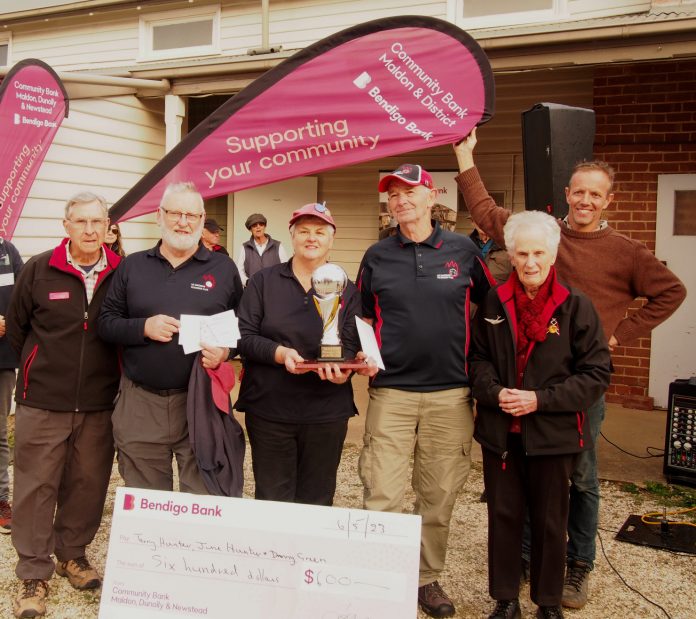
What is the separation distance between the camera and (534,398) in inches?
112

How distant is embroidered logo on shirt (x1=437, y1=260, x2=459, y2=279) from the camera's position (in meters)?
3.14

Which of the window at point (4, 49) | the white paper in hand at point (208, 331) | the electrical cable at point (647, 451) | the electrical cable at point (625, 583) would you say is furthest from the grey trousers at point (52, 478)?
the window at point (4, 49)

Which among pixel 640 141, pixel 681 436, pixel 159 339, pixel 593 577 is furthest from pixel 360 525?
pixel 640 141

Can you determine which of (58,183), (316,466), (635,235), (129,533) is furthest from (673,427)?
(58,183)

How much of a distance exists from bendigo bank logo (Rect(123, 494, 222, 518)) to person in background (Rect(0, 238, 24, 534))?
1.99 metres

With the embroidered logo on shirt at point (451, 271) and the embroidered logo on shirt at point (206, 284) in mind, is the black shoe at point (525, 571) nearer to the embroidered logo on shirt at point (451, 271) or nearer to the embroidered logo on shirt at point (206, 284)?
the embroidered logo on shirt at point (451, 271)

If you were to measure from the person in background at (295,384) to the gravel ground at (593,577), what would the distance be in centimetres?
91

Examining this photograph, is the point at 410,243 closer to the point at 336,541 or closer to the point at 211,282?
the point at 211,282

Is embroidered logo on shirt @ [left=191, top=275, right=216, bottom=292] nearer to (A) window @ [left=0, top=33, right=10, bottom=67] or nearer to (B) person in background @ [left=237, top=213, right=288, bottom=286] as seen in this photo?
(B) person in background @ [left=237, top=213, right=288, bottom=286]

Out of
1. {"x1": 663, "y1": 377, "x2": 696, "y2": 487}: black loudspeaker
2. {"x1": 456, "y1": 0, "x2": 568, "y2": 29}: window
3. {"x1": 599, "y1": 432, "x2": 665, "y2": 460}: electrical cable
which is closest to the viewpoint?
{"x1": 663, "y1": 377, "x2": 696, "y2": 487}: black loudspeaker

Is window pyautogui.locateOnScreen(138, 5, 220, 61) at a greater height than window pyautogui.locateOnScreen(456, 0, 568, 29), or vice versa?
window pyautogui.locateOnScreen(138, 5, 220, 61)

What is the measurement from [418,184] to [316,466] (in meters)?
1.39

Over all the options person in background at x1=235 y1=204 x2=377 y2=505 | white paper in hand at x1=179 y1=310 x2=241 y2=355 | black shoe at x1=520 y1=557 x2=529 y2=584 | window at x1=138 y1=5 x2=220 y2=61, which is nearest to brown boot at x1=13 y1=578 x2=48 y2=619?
person in background at x1=235 y1=204 x2=377 y2=505

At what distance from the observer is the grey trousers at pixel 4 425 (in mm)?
4277
